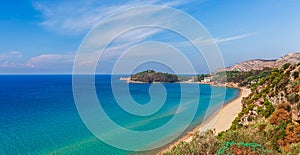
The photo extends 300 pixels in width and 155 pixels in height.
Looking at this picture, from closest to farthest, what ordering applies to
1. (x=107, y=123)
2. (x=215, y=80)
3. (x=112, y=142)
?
1. (x=112, y=142)
2. (x=107, y=123)
3. (x=215, y=80)

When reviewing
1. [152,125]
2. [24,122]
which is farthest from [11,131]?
[152,125]

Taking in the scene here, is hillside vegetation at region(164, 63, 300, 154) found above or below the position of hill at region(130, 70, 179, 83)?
below

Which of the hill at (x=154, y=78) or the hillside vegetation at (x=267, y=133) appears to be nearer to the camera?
the hillside vegetation at (x=267, y=133)

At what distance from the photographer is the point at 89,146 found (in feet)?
53.1

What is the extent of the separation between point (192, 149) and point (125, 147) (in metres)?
11.3

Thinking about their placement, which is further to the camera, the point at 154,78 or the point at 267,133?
the point at 154,78

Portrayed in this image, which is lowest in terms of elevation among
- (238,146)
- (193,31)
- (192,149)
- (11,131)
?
(11,131)

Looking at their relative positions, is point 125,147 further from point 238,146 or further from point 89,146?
point 238,146

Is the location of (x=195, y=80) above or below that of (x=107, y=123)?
above

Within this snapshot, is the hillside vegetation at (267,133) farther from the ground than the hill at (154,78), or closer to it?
closer to it

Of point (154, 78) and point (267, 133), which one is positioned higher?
point (154, 78)

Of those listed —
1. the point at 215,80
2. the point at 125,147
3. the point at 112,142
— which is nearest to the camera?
the point at 125,147

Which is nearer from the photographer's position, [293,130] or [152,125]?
[293,130]

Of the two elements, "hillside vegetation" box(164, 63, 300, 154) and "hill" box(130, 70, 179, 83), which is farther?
"hill" box(130, 70, 179, 83)
